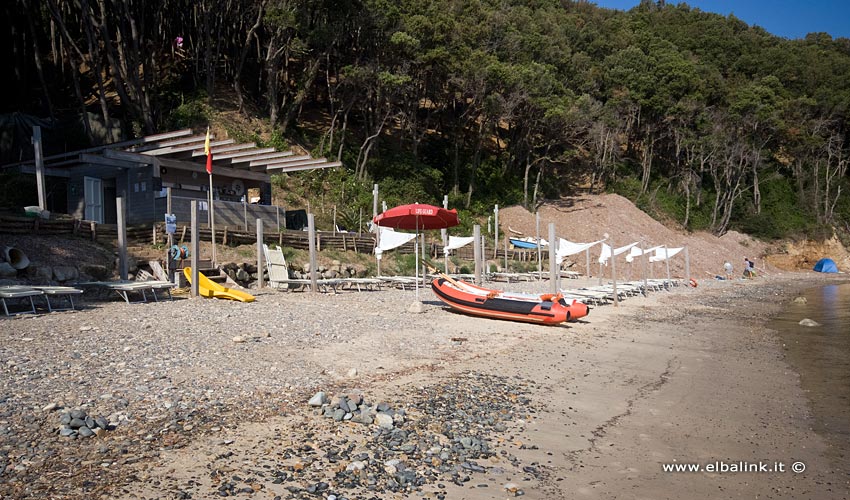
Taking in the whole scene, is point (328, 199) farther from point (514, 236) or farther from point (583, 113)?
point (583, 113)

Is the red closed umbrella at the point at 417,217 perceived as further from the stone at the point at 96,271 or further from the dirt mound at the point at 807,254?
the dirt mound at the point at 807,254

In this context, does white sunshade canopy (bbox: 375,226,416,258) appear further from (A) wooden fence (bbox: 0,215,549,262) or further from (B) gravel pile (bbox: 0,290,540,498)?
(B) gravel pile (bbox: 0,290,540,498)

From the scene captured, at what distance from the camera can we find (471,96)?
3509cm

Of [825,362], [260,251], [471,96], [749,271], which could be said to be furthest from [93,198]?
[749,271]

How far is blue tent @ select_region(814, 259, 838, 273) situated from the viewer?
135 feet

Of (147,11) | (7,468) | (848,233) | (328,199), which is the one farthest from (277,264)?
(848,233)

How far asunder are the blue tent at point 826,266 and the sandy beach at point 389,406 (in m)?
37.6

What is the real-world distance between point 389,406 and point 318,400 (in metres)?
0.68

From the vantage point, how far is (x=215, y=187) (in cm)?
2134

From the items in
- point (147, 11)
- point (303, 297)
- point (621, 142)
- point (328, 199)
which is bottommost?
point (303, 297)

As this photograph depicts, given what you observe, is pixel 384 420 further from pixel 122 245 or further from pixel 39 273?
pixel 39 273

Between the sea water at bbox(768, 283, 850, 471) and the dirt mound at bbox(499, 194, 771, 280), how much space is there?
14.1 m

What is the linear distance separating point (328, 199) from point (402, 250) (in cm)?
655

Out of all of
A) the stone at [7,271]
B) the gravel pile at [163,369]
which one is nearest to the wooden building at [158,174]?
the stone at [7,271]
